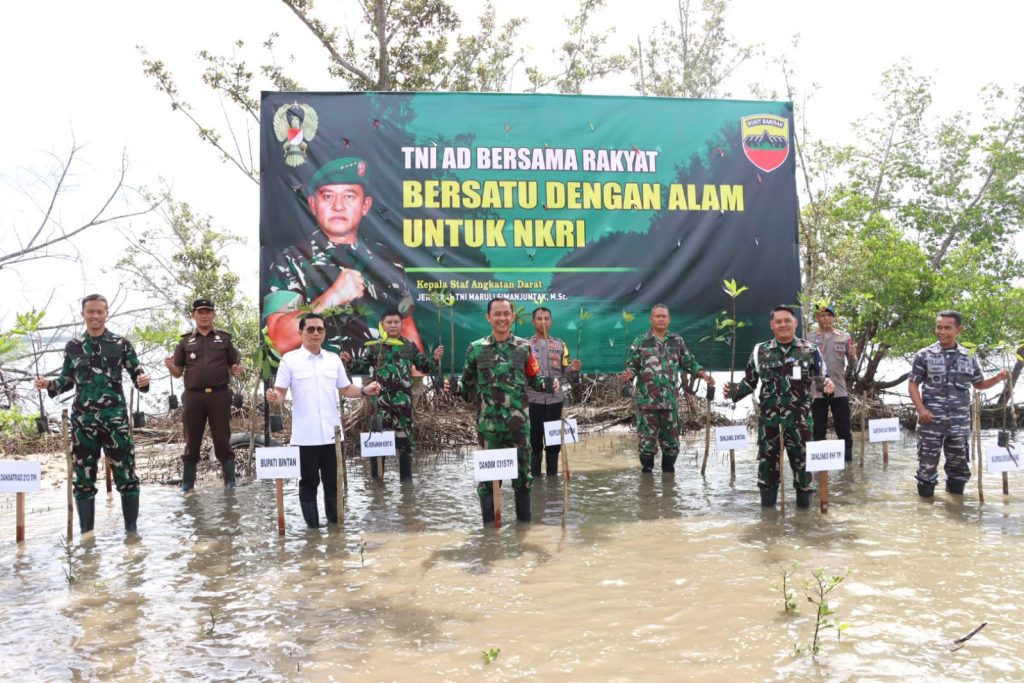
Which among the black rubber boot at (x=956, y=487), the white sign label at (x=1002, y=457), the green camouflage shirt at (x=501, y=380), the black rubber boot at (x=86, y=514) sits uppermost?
the green camouflage shirt at (x=501, y=380)

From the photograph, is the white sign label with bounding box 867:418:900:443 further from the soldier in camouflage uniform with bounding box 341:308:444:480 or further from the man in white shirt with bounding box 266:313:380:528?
the man in white shirt with bounding box 266:313:380:528

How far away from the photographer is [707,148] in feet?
28.9

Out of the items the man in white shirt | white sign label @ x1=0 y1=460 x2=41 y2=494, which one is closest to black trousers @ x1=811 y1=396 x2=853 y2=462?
the man in white shirt

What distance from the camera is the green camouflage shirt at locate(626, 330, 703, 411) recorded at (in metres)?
7.20

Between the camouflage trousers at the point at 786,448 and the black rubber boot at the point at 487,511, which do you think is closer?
the black rubber boot at the point at 487,511

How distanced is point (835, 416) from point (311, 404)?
543 centimetres

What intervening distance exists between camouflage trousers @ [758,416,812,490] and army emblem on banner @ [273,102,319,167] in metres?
5.47

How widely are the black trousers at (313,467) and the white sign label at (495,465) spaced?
1.09 metres

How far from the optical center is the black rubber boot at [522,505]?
5516 millimetres

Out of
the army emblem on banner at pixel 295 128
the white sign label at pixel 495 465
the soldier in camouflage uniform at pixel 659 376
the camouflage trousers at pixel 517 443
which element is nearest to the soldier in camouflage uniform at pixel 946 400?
the soldier in camouflage uniform at pixel 659 376

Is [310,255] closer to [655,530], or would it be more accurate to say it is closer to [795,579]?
[655,530]

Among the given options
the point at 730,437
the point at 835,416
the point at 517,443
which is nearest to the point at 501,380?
the point at 517,443

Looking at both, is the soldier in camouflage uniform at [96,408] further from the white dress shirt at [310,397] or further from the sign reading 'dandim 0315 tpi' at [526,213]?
the sign reading 'dandim 0315 tpi' at [526,213]

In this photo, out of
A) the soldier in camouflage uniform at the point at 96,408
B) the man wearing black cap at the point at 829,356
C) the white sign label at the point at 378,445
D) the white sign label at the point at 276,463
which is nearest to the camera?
the white sign label at the point at 276,463
